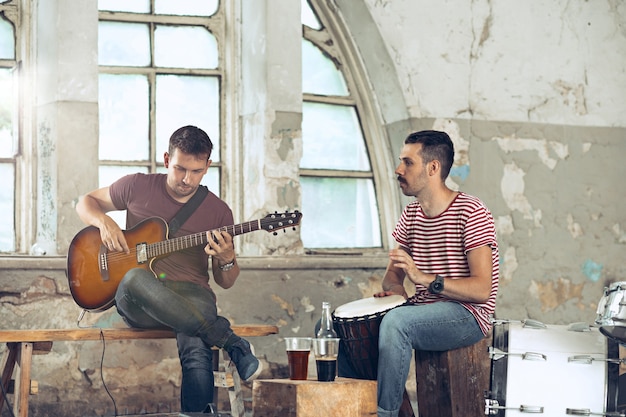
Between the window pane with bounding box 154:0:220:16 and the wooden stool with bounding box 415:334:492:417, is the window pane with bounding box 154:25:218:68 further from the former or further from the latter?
the wooden stool with bounding box 415:334:492:417

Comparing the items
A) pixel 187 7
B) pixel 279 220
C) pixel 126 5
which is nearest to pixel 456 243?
pixel 279 220

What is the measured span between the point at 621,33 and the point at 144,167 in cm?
292

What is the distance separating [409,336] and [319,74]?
7.33 feet

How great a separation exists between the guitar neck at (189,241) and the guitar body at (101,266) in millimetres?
33

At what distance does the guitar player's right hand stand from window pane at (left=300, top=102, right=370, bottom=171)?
163 cm

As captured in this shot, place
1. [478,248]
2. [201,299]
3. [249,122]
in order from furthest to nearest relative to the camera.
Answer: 1. [249,122]
2. [201,299]
3. [478,248]

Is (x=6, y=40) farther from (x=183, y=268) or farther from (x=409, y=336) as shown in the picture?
(x=409, y=336)

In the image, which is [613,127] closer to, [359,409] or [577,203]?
[577,203]

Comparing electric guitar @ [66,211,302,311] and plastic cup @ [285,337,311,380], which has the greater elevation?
electric guitar @ [66,211,302,311]

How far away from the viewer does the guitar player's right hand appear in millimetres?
3904

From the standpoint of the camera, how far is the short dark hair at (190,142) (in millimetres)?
3982

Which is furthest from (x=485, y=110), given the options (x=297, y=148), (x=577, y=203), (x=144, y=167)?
(x=144, y=167)

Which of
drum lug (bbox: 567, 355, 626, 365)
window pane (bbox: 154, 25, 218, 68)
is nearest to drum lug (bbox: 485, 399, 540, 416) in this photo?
drum lug (bbox: 567, 355, 626, 365)

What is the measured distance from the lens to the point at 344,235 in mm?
5441
